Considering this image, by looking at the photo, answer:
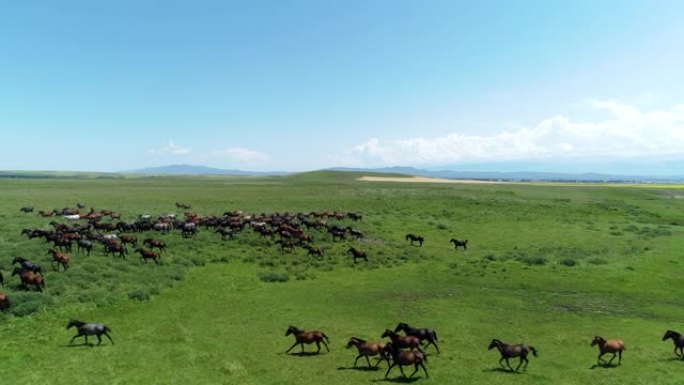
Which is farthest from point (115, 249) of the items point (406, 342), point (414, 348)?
point (406, 342)

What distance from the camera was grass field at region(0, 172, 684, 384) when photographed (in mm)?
15766

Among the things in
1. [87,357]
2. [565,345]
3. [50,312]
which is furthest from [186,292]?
[565,345]

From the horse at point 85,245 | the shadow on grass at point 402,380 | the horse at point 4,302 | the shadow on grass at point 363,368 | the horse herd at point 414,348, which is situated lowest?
the shadow on grass at point 363,368

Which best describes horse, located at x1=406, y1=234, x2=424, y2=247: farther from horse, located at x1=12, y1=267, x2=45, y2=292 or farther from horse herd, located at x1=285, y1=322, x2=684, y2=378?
horse, located at x1=12, y1=267, x2=45, y2=292

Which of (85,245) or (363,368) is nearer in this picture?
(363,368)

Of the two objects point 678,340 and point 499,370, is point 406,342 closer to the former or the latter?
point 499,370

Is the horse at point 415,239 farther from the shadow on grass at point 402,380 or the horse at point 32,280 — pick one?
the horse at point 32,280

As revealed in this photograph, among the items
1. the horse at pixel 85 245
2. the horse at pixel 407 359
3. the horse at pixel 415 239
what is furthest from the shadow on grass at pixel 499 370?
the horse at pixel 85 245

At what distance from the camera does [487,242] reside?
144 ft

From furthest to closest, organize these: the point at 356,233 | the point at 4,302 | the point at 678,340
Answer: the point at 356,233, the point at 4,302, the point at 678,340

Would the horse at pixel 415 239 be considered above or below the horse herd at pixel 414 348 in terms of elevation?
above

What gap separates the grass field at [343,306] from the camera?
51.7 feet

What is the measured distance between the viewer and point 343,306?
24.0m

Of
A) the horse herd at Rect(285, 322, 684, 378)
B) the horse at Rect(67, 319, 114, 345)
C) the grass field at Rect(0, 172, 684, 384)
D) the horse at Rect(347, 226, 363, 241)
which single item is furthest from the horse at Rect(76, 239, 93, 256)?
the horse at Rect(347, 226, 363, 241)
